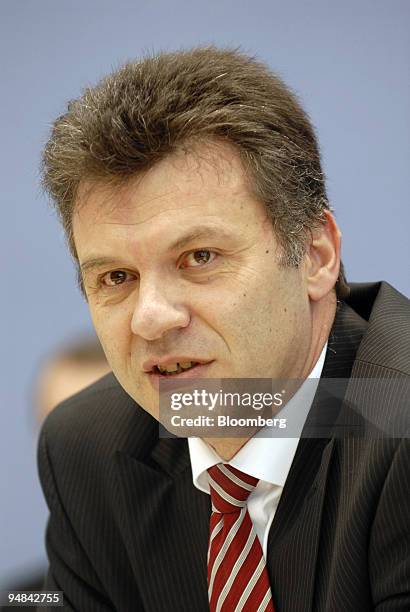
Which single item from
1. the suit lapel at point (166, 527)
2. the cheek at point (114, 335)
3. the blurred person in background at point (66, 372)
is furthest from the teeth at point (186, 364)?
the blurred person in background at point (66, 372)

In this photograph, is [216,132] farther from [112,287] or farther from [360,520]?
[360,520]

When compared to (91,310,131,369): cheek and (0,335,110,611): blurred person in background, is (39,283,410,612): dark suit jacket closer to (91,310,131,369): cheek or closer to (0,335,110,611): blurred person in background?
(91,310,131,369): cheek

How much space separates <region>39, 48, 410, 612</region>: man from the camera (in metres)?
1.70

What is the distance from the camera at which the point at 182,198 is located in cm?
171

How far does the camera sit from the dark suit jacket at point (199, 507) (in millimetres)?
1644

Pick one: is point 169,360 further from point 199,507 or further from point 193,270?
point 199,507

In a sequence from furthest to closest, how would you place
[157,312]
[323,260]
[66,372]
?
[66,372] → [323,260] → [157,312]

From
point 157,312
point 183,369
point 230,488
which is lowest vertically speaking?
point 230,488

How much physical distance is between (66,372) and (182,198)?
188 centimetres

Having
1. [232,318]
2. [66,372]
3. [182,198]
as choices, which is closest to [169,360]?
[232,318]

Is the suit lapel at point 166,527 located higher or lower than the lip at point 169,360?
lower

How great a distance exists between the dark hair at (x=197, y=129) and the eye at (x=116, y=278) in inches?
6.3

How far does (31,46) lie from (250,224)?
2.28 m

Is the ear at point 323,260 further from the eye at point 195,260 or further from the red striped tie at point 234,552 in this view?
the red striped tie at point 234,552
